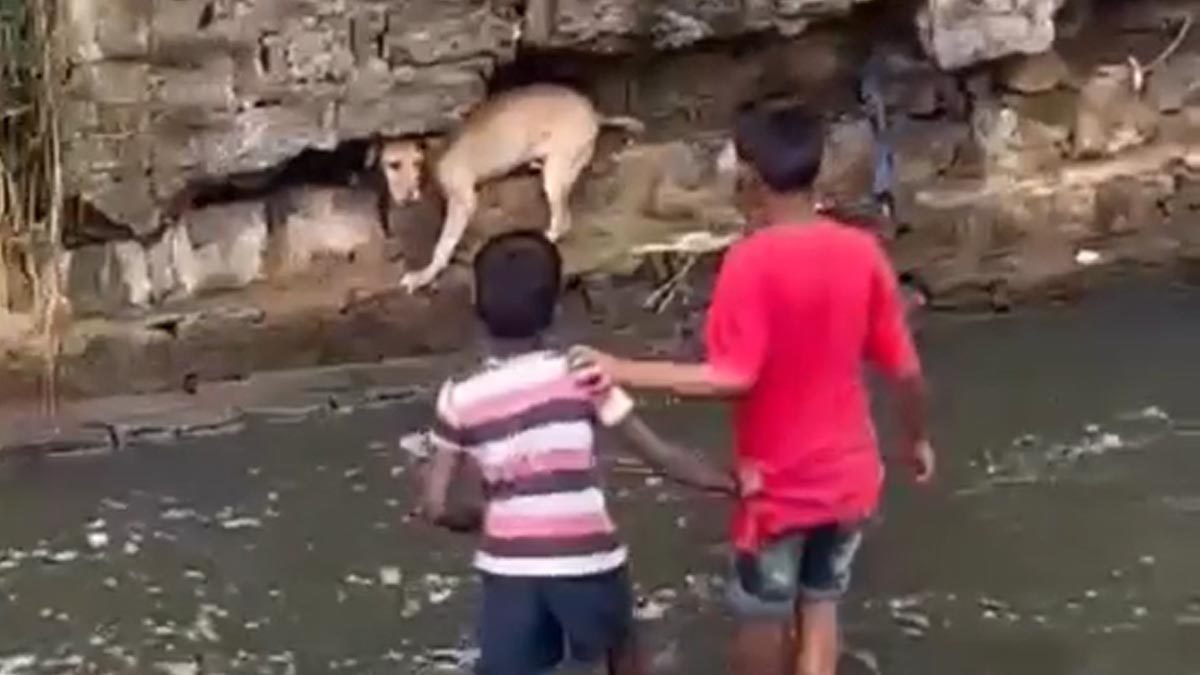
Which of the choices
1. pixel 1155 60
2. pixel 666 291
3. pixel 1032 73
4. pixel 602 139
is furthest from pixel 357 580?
pixel 1155 60

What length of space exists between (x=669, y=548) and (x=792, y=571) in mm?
1557

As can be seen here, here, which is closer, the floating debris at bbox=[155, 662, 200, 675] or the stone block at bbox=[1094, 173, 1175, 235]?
the floating debris at bbox=[155, 662, 200, 675]

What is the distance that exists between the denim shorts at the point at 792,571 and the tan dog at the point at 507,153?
13.2ft

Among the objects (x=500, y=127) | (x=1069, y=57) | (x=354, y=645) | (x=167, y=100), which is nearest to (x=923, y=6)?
(x=1069, y=57)

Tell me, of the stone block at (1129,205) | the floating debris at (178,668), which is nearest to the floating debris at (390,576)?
the floating debris at (178,668)

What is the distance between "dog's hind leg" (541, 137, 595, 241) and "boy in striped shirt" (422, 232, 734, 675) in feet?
14.5

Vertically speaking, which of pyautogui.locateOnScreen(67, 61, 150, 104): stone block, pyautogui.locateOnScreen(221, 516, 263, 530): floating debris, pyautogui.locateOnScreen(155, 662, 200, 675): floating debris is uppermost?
pyautogui.locateOnScreen(67, 61, 150, 104): stone block

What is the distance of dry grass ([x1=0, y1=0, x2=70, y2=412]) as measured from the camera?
7.59 meters

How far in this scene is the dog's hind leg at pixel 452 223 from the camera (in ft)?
26.5

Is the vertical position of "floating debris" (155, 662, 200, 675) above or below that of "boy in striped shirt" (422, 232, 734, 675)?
below

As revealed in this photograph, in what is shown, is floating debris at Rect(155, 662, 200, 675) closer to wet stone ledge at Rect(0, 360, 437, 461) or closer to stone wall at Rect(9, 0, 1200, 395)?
wet stone ledge at Rect(0, 360, 437, 461)

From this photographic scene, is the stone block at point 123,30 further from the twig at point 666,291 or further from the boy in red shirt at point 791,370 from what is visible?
the boy in red shirt at point 791,370

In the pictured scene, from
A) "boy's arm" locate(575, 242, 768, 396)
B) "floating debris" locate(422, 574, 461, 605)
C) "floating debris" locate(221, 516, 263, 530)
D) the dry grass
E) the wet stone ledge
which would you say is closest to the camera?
"boy's arm" locate(575, 242, 768, 396)

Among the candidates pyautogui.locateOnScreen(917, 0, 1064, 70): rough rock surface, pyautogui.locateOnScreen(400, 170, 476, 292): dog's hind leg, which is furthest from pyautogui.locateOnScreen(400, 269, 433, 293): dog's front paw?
pyautogui.locateOnScreen(917, 0, 1064, 70): rough rock surface
